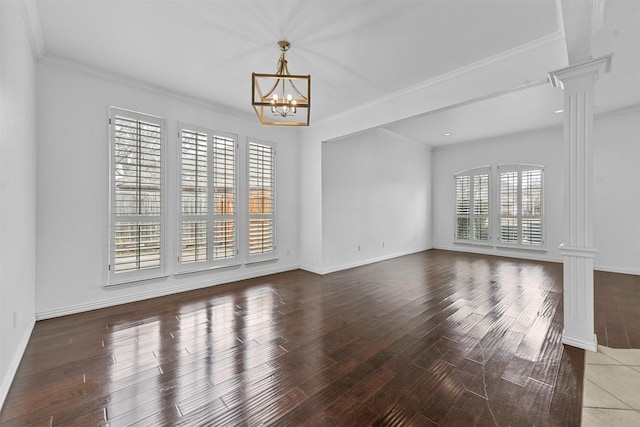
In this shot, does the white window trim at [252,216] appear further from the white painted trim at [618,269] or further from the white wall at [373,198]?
the white painted trim at [618,269]

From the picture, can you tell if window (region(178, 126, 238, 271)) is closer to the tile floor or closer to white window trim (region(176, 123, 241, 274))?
white window trim (region(176, 123, 241, 274))

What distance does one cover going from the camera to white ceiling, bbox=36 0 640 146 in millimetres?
2389

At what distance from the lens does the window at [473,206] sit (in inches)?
296

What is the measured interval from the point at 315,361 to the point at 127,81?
4.13 m

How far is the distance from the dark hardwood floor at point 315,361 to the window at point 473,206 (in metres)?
3.53

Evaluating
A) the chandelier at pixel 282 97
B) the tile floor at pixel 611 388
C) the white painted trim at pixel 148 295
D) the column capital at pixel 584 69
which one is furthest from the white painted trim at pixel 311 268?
the column capital at pixel 584 69

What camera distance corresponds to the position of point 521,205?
22.7 feet

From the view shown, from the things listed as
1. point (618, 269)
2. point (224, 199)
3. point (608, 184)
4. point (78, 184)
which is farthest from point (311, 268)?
point (608, 184)

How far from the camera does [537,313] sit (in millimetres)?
3328

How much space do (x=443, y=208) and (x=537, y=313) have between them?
5.36m

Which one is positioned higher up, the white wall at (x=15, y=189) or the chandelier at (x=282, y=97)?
the chandelier at (x=282, y=97)

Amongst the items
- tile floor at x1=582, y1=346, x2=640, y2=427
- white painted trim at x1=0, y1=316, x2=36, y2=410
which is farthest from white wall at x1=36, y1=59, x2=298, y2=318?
tile floor at x1=582, y1=346, x2=640, y2=427

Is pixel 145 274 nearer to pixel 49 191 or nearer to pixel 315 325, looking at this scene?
pixel 49 191

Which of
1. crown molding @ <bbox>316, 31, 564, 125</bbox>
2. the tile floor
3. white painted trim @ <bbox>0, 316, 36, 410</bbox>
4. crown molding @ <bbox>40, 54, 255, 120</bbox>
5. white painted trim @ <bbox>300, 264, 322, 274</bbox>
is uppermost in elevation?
crown molding @ <bbox>40, 54, 255, 120</bbox>
